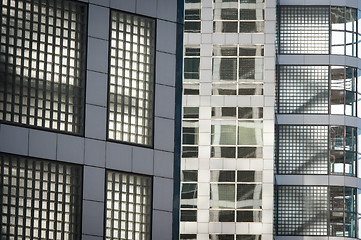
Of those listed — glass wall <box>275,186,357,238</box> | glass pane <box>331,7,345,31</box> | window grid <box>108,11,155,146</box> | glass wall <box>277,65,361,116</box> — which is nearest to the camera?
window grid <box>108,11,155,146</box>

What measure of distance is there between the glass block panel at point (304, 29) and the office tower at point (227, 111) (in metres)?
6.39

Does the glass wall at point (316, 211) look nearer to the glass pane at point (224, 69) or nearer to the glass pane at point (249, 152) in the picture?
the glass pane at point (249, 152)

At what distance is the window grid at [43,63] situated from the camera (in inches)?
1476

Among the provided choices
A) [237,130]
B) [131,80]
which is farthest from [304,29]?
[131,80]

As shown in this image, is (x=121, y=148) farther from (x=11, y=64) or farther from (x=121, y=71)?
(x=11, y=64)

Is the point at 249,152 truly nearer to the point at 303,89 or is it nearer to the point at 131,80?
the point at 303,89

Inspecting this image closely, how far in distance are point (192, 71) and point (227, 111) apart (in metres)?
3.41

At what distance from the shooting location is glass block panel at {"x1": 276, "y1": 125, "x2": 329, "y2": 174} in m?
78.4

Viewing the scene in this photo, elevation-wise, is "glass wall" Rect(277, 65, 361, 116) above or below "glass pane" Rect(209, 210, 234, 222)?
Result: above

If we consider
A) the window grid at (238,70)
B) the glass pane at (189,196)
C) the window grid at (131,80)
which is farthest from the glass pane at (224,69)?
the window grid at (131,80)

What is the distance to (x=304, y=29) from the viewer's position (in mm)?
80125

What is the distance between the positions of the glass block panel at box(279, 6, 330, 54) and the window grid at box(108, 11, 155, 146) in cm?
3869

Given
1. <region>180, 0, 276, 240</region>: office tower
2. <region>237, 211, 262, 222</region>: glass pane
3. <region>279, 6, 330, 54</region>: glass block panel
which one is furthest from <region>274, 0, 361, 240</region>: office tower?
<region>237, 211, 262, 222</region>: glass pane

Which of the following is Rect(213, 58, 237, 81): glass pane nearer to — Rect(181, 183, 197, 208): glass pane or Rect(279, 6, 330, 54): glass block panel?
Rect(181, 183, 197, 208): glass pane
